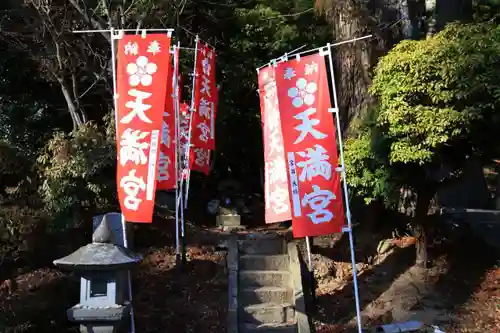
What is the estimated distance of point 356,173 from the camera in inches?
376

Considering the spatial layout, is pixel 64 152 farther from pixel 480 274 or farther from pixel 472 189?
pixel 472 189

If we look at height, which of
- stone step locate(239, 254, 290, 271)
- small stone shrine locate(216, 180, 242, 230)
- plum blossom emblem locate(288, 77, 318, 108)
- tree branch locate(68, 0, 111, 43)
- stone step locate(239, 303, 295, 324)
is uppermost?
tree branch locate(68, 0, 111, 43)

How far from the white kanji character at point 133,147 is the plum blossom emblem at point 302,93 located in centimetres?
222

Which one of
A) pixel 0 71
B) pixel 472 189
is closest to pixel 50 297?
pixel 0 71

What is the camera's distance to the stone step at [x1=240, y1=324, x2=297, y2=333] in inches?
359

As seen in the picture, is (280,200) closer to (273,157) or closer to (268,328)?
(273,157)

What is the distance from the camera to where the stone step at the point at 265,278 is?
408 inches

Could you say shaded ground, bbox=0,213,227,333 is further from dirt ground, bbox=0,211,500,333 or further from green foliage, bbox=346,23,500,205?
green foliage, bbox=346,23,500,205

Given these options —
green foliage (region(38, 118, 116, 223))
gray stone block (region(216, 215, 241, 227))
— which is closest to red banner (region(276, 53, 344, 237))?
green foliage (region(38, 118, 116, 223))

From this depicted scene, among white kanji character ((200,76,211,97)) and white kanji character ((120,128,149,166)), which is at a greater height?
white kanji character ((200,76,211,97))

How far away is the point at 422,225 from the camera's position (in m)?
10.4

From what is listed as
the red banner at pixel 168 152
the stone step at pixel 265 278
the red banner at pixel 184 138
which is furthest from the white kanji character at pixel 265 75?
the stone step at pixel 265 278

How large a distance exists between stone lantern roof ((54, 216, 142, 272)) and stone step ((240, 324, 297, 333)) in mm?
2977

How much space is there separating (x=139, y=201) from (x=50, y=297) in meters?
2.22
